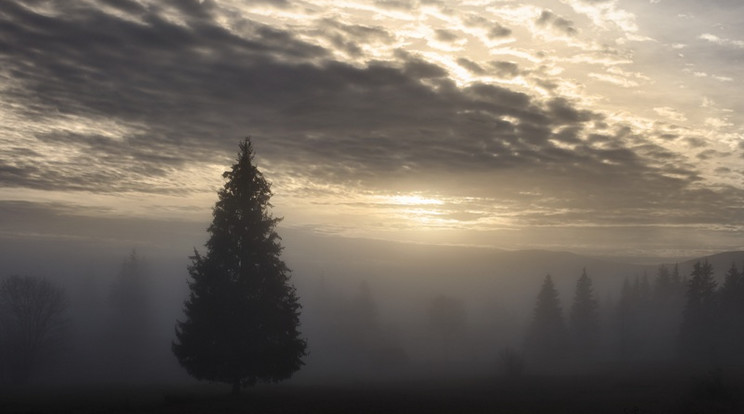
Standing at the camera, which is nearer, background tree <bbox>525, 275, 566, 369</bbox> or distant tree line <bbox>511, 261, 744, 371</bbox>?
distant tree line <bbox>511, 261, 744, 371</bbox>

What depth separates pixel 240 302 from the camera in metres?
26.8

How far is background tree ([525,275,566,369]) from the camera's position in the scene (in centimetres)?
8306

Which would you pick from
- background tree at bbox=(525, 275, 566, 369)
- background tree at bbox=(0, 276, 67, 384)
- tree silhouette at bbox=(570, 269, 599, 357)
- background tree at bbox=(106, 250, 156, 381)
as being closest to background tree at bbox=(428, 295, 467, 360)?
background tree at bbox=(525, 275, 566, 369)

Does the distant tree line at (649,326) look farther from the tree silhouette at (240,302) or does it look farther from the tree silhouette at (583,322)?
the tree silhouette at (240,302)

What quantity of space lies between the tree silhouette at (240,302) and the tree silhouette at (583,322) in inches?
2786

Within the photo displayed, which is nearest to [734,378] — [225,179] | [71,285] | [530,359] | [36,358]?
[225,179]

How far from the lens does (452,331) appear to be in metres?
100

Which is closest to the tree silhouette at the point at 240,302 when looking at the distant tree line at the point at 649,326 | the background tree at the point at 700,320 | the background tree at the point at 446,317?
the distant tree line at the point at 649,326

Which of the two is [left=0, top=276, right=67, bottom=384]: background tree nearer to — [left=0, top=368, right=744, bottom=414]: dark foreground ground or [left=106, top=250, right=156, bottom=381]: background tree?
[left=106, top=250, right=156, bottom=381]: background tree

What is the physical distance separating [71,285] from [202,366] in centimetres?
19415

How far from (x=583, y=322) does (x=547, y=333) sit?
856 cm

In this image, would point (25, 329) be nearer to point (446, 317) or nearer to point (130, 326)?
point (130, 326)

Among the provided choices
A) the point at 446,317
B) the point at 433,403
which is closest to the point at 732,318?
the point at 446,317

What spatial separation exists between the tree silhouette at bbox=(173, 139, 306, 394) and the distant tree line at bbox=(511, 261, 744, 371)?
58.4 metres
